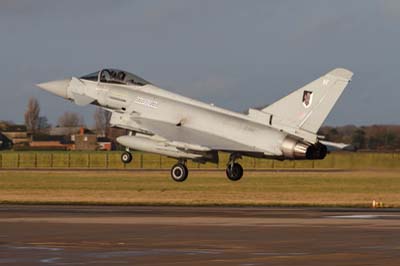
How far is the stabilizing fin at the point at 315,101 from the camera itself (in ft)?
142

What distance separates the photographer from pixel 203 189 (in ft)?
201

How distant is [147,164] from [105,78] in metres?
60.9

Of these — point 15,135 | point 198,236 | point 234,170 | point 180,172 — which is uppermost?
point 15,135

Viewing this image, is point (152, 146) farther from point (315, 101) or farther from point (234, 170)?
point (315, 101)

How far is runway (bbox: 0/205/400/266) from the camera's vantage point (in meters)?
22.6

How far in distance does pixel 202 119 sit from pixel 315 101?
5.24 metres

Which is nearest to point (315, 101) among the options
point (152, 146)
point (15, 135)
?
point (152, 146)

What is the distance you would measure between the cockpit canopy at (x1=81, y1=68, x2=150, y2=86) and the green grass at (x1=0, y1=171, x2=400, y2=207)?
5324 mm

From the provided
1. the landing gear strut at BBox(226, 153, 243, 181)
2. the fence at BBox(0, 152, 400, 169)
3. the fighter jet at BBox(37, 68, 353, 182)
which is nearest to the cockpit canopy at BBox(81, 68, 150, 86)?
the fighter jet at BBox(37, 68, 353, 182)

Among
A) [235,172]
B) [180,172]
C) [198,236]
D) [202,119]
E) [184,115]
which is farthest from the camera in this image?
[180,172]

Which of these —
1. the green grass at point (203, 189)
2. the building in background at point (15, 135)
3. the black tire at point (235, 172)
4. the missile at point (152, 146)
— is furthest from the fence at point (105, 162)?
the building in background at point (15, 135)

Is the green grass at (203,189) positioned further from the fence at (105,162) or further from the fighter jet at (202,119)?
the fence at (105,162)

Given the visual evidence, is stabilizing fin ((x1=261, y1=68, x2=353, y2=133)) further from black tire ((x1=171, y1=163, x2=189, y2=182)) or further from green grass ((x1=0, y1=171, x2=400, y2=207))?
black tire ((x1=171, y1=163, x2=189, y2=182))

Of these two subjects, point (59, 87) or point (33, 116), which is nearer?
point (59, 87)
